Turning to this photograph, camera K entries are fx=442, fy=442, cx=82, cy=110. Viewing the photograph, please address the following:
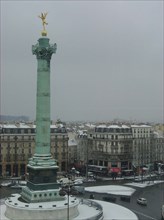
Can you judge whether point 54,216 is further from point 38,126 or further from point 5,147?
point 5,147

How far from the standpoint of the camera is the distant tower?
51.7 metres

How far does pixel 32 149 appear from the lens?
98938mm

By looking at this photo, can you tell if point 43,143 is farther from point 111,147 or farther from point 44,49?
point 111,147

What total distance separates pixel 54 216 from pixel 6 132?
52.4 metres

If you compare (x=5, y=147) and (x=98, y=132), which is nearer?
(x=5, y=147)

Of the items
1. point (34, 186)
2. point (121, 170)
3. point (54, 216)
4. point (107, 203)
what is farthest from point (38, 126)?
point (121, 170)

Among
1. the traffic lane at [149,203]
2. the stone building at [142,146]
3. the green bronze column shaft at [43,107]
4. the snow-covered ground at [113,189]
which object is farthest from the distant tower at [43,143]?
the stone building at [142,146]

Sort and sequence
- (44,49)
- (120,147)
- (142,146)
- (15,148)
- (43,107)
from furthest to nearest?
1. (142,146)
2. (120,147)
3. (15,148)
4. (44,49)
5. (43,107)

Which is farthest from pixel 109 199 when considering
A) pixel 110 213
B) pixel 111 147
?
pixel 111 147

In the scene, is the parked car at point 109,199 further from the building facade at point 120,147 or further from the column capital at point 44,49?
the building facade at point 120,147

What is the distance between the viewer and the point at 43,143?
52.9 m

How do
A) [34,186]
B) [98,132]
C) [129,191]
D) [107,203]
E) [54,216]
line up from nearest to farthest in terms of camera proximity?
[54,216] → [34,186] → [107,203] → [129,191] → [98,132]

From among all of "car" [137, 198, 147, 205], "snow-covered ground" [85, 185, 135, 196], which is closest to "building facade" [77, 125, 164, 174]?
"snow-covered ground" [85, 185, 135, 196]

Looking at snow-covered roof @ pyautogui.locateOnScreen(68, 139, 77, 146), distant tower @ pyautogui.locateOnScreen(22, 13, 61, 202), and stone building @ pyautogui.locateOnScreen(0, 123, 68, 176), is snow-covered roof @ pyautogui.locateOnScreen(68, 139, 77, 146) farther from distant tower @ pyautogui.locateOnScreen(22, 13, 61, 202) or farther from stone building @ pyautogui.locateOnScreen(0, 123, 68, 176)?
distant tower @ pyautogui.locateOnScreen(22, 13, 61, 202)
